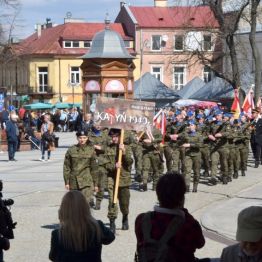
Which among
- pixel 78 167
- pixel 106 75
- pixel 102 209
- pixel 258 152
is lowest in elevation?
pixel 102 209

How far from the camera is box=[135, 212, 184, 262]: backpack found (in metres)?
5.54

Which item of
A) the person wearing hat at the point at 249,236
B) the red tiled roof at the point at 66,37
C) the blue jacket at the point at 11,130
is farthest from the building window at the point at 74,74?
A: the person wearing hat at the point at 249,236

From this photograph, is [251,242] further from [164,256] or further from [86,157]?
[86,157]

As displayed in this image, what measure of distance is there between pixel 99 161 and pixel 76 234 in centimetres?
895

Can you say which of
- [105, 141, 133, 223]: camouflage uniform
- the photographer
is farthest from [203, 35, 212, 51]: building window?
the photographer

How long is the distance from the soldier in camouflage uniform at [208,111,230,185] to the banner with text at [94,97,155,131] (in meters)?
7.07

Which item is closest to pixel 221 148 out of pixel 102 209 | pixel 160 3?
pixel 102 209

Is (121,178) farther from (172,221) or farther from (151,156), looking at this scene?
(172,221)

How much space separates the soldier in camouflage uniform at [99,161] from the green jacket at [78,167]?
8.2 inches

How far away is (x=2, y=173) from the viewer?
23.5 metres

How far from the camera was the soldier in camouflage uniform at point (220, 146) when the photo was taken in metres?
19.9

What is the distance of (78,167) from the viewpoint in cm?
1238

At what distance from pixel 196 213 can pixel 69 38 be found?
2666 inches

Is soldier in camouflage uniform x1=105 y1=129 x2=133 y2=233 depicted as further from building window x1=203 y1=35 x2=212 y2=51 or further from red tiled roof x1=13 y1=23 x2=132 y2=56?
red tiled roof x1=13 y1=23 x2=132 y2=56
